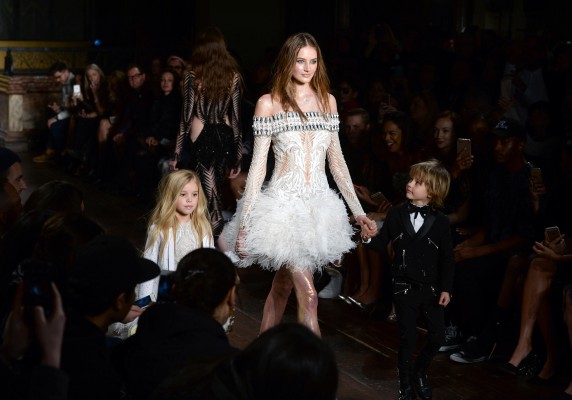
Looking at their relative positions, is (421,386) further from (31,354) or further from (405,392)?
(31,354)

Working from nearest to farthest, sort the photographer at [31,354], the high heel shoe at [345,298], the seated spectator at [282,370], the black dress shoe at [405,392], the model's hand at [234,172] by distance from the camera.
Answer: the seated spectator at [282,370] < the photographer at [31,354] < the black dress shoe at [405,392] < the high heel shoe at [345,298] < the model's hand at [234,172]

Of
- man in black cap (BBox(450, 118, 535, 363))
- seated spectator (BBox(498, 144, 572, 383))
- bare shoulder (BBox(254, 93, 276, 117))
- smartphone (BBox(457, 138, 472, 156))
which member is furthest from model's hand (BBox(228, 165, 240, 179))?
seated spectator (BBox(498, 144, 572, 383))

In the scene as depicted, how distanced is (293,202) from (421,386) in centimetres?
112

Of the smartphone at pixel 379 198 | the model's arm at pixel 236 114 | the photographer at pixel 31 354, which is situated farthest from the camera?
the model's arm at pixel 236 114

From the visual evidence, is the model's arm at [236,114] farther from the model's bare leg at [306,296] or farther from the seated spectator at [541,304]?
the seated spectator at [541,304]

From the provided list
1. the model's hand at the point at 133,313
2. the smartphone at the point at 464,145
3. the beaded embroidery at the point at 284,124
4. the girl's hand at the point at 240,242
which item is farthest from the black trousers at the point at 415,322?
the model's hand at the point at 133,313

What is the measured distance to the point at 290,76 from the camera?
17.5 feet

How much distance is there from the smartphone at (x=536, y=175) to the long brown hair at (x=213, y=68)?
239 cm

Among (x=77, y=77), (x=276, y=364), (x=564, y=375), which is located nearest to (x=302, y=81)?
(x=564, y=375)

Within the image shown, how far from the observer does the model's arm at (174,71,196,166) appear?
746cm

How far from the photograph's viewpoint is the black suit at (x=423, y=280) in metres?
5.24

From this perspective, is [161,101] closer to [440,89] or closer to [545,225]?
[440,89]

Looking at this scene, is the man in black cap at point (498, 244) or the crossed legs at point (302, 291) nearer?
the crossed legs at point (302, 291)

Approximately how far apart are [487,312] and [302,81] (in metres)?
1.85
